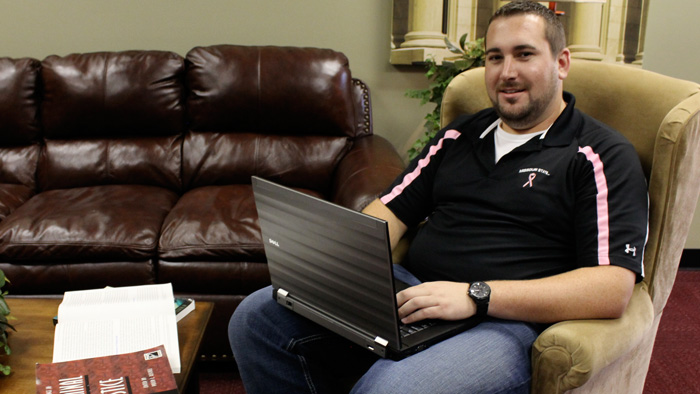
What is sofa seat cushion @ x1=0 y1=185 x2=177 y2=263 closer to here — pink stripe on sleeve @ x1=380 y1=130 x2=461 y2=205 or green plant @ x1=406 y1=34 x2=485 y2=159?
pink stripe on sleeve @ x1=380 y1=130 x2=461 y2=205

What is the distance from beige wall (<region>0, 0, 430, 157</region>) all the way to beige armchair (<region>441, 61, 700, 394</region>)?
149 cm

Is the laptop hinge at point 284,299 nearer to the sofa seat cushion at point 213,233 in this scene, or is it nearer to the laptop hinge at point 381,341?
the laptop hinge at point 381,341

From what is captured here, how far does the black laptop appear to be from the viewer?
1088 mm

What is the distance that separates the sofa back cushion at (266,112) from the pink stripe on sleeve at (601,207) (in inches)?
55.4

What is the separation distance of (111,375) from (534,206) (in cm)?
92

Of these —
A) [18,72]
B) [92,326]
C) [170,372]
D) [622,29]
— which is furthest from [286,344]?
[622,29]

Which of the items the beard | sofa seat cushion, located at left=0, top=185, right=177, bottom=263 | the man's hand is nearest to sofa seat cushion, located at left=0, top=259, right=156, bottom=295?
sofa seat cushion, located at left=0, top=185, right=177, bottom=263

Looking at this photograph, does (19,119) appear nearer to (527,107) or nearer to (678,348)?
(527,107)

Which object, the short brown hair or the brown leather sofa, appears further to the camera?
the brown leather sofa

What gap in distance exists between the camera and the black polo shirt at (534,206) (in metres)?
1.27

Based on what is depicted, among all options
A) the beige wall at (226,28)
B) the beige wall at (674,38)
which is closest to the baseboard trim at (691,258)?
the beige wall at (226,28)

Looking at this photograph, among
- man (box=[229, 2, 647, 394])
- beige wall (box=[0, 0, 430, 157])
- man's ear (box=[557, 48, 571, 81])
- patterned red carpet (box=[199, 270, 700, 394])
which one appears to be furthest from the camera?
beige wall (box=[0, 0, 430, 157])

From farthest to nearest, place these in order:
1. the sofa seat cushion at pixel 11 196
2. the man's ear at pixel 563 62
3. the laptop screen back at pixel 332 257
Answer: the sofa seat cushion at pixel 11 196, the man's ear at pixel 563 62, the laptop screen back at pixel 332 257

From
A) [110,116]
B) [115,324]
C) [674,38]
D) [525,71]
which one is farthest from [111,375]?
[674,38]
